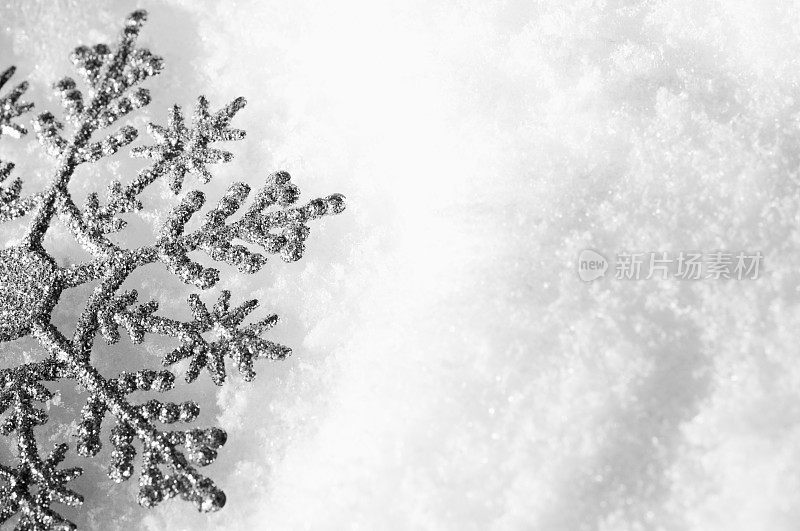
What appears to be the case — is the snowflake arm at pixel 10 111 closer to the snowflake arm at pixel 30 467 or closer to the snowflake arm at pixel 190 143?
the snowflake arm at pixel 190 143

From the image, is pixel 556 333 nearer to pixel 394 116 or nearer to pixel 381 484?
pixel 381 484
